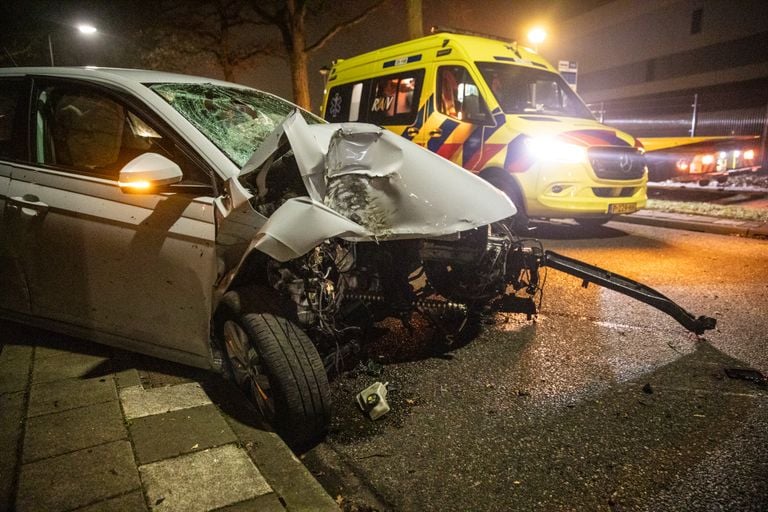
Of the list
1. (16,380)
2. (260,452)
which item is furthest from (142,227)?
(260,452)

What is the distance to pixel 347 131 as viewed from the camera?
8.45ft

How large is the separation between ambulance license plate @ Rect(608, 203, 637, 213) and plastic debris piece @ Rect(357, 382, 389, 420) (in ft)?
15.5

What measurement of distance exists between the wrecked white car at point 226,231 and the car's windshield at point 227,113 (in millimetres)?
15

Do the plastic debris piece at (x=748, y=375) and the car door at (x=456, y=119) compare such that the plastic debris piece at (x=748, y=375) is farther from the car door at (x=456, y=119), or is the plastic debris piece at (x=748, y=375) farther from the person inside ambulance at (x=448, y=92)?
the person inside ambulance at (x=448, y=92)

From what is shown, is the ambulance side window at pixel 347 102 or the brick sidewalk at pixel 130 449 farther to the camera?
the ambulance side window at pixel 347 102

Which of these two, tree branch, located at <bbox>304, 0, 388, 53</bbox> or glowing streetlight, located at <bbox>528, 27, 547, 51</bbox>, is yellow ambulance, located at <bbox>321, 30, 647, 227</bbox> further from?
tree branch, located at <bbox>304, 0, 388, 53</bbox>

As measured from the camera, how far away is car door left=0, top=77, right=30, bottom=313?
9.25 feet

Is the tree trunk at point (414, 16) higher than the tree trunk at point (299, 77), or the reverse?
the tree trunk at point (414, 16)

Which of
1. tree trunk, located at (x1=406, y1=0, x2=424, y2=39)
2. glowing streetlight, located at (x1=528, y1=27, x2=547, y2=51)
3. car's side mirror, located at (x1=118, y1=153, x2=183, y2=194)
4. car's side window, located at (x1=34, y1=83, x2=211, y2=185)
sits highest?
tree trunk, located at (x1=406, y1=0, x2=424, y2=39)

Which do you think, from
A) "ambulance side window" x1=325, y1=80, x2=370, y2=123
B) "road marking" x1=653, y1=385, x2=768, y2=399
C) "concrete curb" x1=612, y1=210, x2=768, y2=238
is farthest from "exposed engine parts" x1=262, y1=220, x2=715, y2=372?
"ambulance side window" x1=325, y1=80, x2=370, y2=123

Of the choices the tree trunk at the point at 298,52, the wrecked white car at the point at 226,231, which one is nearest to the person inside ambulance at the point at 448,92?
the wrecked white car at the point at 226,231

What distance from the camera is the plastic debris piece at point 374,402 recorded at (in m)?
2.53

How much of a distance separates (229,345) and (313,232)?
0.89 m

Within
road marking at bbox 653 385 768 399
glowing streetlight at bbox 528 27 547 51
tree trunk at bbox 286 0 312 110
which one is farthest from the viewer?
tree trunk at bbox 286 0 312 110
